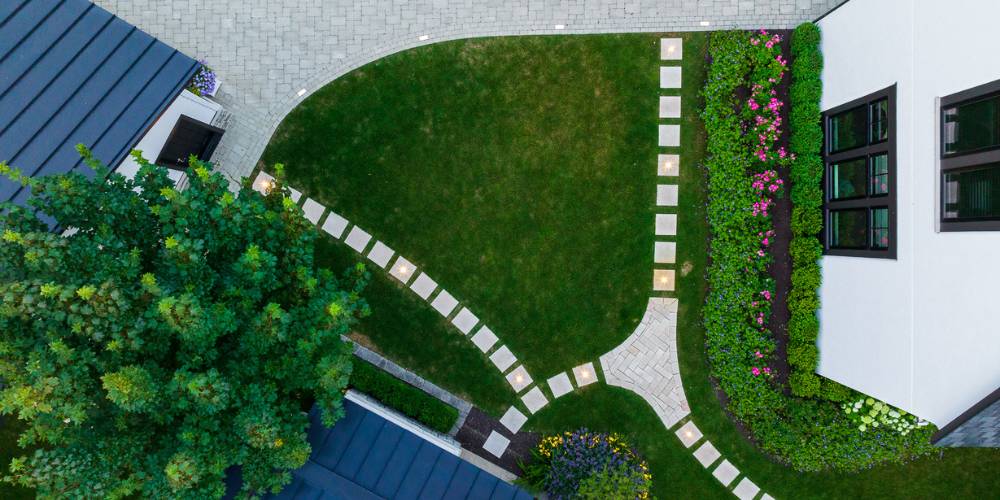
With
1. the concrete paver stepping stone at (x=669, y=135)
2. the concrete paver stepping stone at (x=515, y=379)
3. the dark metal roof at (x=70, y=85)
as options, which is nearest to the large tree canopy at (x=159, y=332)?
the dark metal roof at (x=70, y=85)

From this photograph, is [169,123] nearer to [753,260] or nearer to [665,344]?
[665,344]

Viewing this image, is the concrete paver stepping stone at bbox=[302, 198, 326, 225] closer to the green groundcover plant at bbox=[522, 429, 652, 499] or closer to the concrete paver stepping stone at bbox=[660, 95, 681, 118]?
the green groundcover plant at bbox=[522, 429, 652, 499]

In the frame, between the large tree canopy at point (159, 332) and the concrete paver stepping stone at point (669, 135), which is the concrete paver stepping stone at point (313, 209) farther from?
the concrete paver stepping stone at point (669, 135)

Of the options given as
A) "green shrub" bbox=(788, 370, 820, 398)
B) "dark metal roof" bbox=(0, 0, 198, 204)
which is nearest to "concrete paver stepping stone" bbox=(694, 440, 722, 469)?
"green shrub" bbox=(788, 370, 820, 398)

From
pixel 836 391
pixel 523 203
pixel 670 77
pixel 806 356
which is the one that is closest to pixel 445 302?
pixel 523 203

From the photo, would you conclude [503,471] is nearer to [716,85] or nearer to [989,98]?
[716,85]

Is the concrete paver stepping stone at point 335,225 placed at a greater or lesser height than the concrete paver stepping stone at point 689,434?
greater
